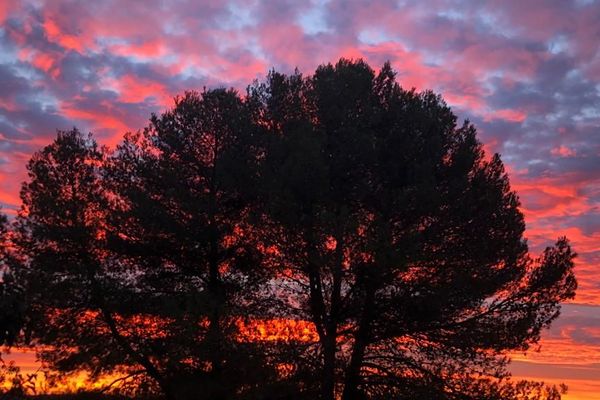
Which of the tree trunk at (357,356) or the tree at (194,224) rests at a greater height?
the tree at (194,224)

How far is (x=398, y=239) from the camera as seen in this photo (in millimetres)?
15773

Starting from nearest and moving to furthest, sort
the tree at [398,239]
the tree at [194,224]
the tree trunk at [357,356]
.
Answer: the tree at [398,239] → the tree trunk at [357,356] → the tree at [194,224]

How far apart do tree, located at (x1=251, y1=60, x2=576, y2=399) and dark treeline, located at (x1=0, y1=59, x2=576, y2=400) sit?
52 millimetres

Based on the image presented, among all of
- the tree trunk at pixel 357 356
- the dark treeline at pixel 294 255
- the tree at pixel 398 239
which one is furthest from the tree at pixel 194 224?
the tree trunk at pixel 357 356

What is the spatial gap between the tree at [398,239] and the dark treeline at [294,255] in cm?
5

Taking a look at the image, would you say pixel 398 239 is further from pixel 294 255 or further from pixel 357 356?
pixel 357 356

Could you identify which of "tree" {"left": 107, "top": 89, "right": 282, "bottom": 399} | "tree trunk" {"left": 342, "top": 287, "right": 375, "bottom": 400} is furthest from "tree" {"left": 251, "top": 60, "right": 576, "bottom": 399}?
"tree" {"left": 107, "top": 89, "right": 282, "bottom": 399}

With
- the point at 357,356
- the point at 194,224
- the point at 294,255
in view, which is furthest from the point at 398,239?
the point at 194,224

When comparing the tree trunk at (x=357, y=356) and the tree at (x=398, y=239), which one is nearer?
the tree at (x=398, y=239)

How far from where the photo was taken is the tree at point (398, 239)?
54.1 ft

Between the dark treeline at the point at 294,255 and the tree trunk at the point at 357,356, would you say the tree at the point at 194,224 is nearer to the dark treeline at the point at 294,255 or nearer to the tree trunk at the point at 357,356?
the dark treeline at the point at 294,255

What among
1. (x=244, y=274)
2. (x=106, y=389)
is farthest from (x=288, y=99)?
(x=106, y=389)

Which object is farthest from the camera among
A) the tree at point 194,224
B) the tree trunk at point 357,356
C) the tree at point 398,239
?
the tree at point 194,224

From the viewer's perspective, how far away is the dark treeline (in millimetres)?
16641
